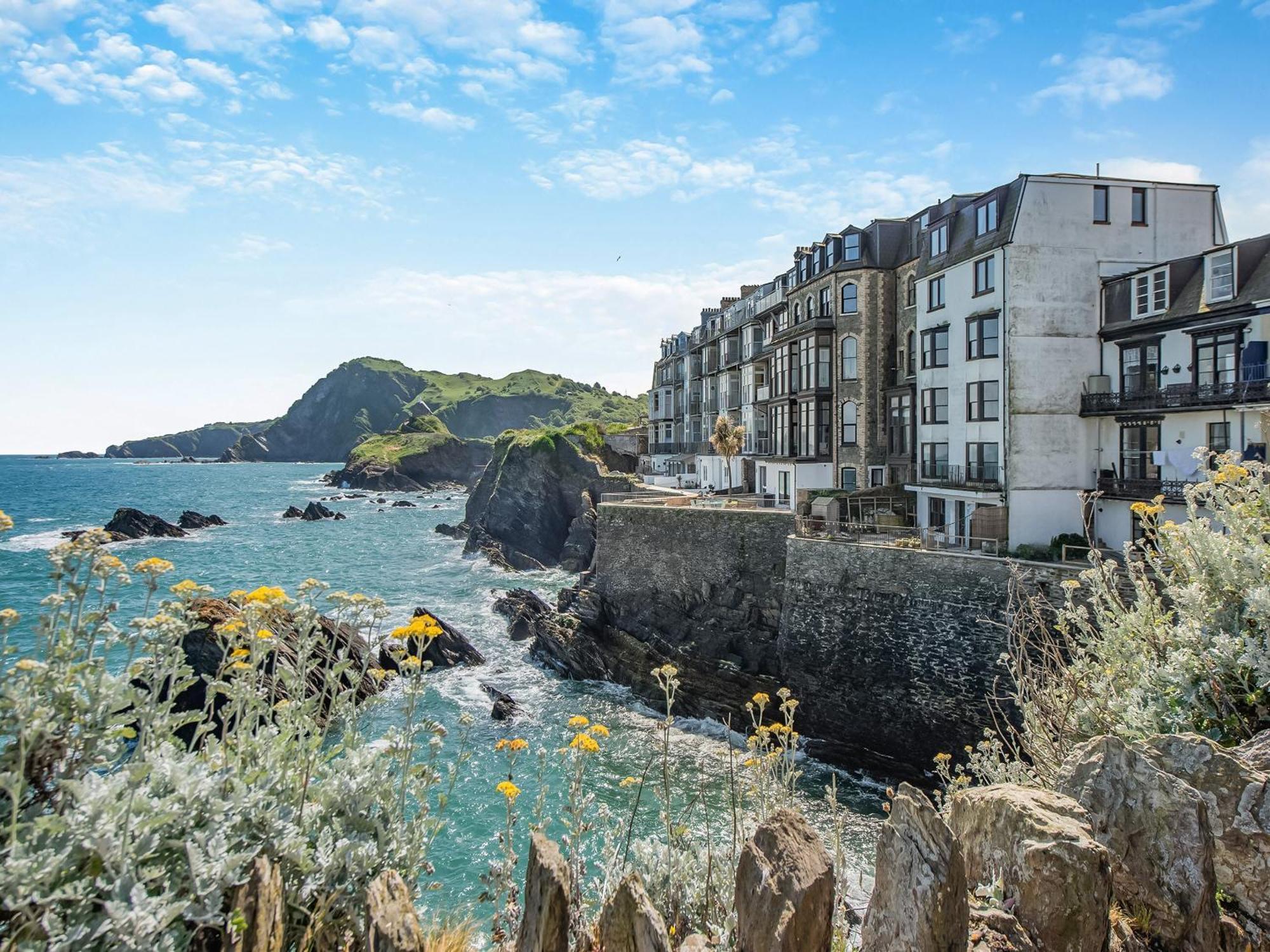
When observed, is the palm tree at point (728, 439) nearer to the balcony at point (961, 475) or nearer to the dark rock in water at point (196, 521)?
the balcony at point (961, 475)

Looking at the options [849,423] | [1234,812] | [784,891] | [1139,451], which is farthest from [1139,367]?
[784,891]

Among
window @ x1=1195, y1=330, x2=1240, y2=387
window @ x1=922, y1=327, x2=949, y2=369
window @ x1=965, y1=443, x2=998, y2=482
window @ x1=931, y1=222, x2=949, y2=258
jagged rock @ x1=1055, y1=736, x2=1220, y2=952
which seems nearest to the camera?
jagged rock @ x1=1055, y1=736, x2=1220, y2=952

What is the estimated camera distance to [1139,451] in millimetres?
25047

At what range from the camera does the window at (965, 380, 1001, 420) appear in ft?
88.6

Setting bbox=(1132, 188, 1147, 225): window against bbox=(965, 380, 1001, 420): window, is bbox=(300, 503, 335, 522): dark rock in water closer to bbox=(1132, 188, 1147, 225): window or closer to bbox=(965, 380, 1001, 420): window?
bbox=(965, 380, 1001, 420): window

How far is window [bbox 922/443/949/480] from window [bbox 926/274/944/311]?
568 cm

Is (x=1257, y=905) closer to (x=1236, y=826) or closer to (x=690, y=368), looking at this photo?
(x=1236, y=826)

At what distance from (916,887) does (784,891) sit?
699 millimetres

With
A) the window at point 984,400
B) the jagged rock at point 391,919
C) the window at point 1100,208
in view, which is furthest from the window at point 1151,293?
the jagged rock at point 391,919

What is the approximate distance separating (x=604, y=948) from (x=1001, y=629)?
20.6 metres

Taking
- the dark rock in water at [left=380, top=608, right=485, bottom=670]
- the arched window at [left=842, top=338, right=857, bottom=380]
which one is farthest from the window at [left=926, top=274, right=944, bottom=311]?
the dark rock in water at [left=380, top=608, right=485, bottom=670]

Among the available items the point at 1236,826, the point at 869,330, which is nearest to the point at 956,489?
the point at 869,330

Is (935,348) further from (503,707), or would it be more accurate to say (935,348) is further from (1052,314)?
(503,707)

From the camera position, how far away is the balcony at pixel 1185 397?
21.0 meters
